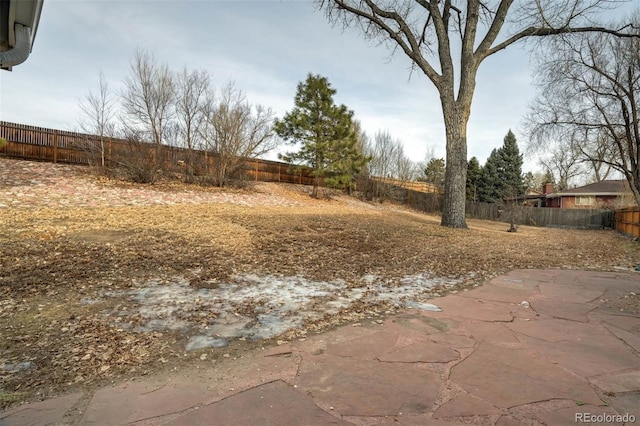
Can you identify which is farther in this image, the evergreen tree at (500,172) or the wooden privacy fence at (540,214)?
the evergreen tree at (500,172)

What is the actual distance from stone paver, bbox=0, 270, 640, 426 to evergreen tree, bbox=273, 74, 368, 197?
15415 mm

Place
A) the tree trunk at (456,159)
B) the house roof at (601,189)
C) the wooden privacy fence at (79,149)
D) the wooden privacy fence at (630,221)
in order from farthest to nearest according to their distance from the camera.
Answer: the house roof at (601,189) → the wooden privacy fence at (630,221) → the wooden privacy fence at (79,149) → the tree trunk at (456,159)

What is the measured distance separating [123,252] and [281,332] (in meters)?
3.54

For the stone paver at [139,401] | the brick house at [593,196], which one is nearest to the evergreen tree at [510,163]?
the brick house at [593,196]

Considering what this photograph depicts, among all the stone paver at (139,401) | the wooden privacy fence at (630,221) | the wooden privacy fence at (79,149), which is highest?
the wooden privacy fence at (79,149)

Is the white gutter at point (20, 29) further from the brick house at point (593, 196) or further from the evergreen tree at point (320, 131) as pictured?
the brick house at point (593, 196)

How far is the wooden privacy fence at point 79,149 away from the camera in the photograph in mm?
12875

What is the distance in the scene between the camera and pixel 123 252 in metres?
5.25

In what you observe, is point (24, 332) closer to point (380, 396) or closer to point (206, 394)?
point (206, 394)

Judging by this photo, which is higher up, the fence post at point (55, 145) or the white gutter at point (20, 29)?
the fence post at point (55, 145)

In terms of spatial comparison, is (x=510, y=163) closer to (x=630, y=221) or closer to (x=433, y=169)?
(x=433, y=169)

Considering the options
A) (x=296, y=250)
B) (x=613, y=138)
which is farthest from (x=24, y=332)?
(x=613, y=138)

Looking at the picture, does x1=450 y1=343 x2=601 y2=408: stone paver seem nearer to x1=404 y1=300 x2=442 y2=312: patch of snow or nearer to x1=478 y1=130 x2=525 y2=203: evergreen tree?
x1=404 y1=300 x2=442 y2=312: patch of snow

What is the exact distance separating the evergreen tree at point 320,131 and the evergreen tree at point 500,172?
23050mm
